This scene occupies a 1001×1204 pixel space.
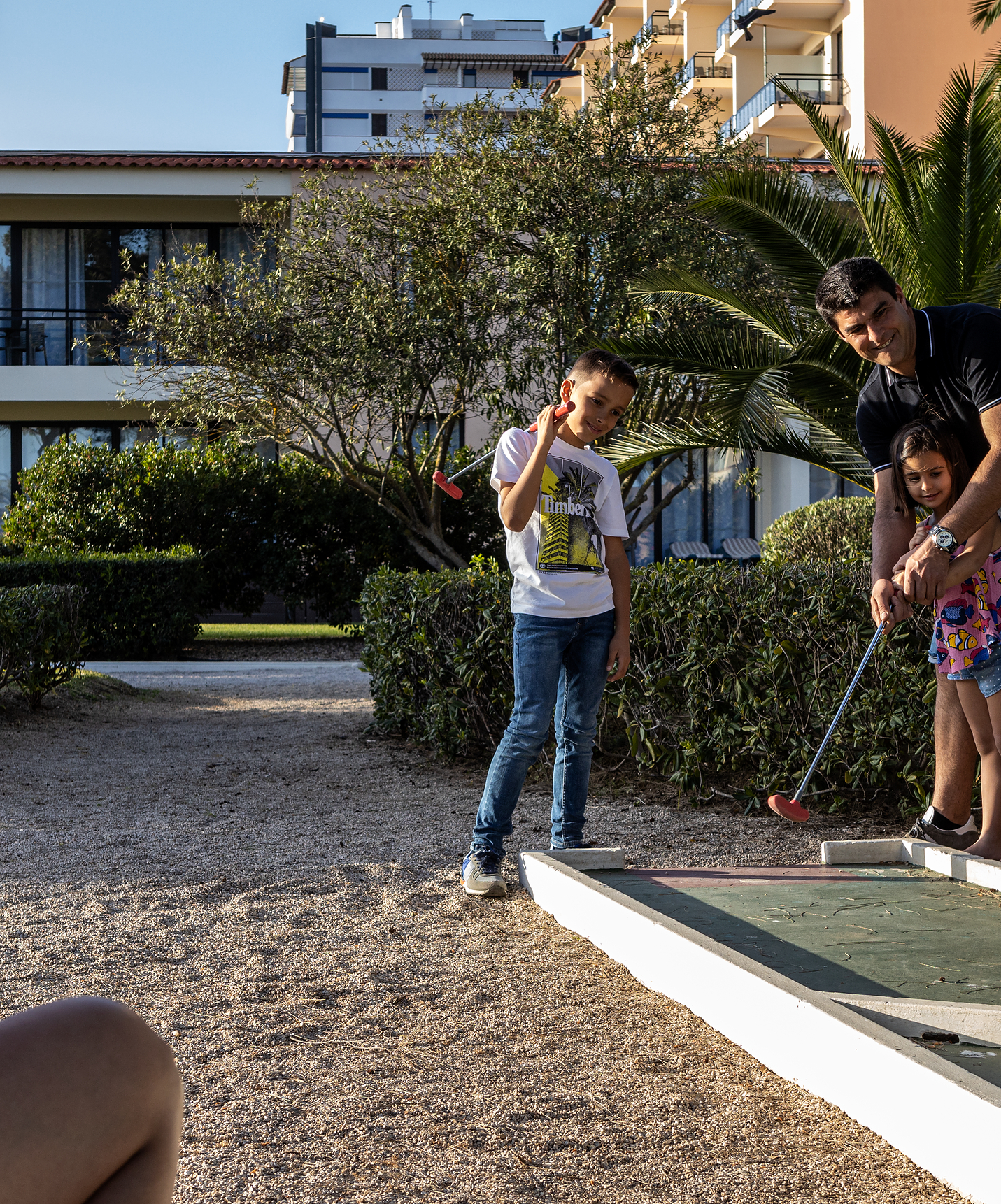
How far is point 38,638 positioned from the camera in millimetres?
8281

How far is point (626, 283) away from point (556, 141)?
1.56m

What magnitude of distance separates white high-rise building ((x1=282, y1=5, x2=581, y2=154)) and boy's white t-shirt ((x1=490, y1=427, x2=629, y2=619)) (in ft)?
212

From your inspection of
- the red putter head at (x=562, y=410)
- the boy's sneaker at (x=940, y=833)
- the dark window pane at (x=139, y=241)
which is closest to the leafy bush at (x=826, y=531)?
the boy's sneaker at (x=940, y=833)

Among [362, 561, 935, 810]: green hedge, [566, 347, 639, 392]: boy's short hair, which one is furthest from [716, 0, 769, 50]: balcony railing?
[566, 347, 639, 392]: boy's short hair

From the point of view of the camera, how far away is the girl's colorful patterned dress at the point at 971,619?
3.86 metres

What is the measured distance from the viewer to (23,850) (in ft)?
16.8

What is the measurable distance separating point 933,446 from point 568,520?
1.22 meters

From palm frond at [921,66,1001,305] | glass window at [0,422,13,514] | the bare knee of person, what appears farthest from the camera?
glass window at [0,422,13,514]

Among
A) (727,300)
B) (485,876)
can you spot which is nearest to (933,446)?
(485,876)

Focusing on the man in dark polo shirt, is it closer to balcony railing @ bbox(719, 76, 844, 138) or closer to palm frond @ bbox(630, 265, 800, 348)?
palm frond @ bbox(630, 265, 800, 348)

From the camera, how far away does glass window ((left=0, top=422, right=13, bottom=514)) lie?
22.2m

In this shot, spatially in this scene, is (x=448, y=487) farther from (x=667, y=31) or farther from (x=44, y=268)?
(x=667, y=31)

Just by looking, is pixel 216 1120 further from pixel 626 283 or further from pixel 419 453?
pixel 419 453

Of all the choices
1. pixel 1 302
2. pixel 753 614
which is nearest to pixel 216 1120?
pixel 753 614
